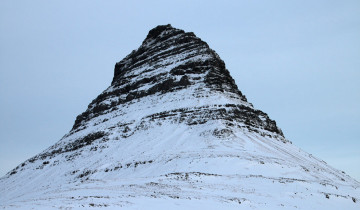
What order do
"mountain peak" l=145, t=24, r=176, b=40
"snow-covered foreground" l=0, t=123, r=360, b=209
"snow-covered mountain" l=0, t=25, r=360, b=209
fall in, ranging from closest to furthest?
"snow-covered foreground" l=0, t=123, r=360, b=209 → "snow-covered mountain" l=0, t=25, r=360, b=209 → "mountain peak" l=145, t=24, r=176, b=40

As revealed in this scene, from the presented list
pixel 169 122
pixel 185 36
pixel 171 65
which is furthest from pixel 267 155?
pixel 185 36

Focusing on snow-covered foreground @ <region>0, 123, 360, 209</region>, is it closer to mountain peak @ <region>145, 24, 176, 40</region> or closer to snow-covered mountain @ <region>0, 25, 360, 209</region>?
snow-covered mountain @ <region>0, 25, 360, 209</region>

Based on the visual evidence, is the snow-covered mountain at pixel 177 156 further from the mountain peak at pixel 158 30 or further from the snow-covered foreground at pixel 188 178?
the mountain peak at pixel 158 30

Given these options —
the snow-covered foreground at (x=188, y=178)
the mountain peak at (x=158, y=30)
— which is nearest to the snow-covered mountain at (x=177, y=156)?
the snow-covered foreground at (x=188, y=178)

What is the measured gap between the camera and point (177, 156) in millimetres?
41219

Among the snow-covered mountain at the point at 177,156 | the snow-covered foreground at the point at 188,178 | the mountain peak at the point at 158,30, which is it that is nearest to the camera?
the snow-covered foreground at the point at 188,178

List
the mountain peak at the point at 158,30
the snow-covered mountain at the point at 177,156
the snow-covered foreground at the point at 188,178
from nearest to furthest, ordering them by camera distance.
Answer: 1. the snow-covered foreground at the point at 188,178
2. the snow-covered mountain at the point at 177,156
3. the mountain peak at the point at 158,30

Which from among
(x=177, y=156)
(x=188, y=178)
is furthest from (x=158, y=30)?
(x=188, y=178)

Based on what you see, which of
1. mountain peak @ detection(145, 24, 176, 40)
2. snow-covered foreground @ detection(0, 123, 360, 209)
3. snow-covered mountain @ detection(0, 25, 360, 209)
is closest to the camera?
snow-covered foreground @ detection(0, 123, 360, 209)

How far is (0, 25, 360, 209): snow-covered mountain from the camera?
23.1 meters

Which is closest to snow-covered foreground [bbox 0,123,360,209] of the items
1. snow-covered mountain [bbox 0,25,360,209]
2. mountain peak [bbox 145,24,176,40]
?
snow-covered mountain [bbox 0,25,360,209]

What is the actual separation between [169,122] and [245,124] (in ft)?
41.8

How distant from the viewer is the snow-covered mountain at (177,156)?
2311cm

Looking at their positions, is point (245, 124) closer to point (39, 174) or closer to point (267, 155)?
point (267, 155)
